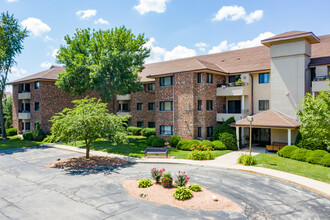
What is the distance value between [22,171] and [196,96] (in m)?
18.7

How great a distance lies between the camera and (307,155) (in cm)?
1958

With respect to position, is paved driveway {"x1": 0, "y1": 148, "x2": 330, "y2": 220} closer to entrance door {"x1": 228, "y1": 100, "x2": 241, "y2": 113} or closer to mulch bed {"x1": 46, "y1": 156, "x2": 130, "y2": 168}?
mulch bed {"x1": 46, "y1": 156, "x2": 130, "y2": 168}

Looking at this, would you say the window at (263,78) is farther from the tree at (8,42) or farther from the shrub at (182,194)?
the tree at (8,42)

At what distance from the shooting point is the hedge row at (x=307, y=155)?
60.3 feet

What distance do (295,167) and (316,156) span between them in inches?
114

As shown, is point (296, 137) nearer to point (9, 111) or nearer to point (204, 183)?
point (204, 183)

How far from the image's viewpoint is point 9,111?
45.6m

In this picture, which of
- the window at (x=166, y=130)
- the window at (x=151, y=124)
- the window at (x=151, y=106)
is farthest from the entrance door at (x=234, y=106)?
the window at (x=151, y=124)

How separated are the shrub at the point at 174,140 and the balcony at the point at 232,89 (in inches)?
296

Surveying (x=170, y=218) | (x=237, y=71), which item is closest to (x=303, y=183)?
(x=170, y=218)

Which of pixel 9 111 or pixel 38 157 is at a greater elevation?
pixel 9 111

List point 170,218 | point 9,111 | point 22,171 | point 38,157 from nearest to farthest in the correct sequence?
point 170,218
point 22,171
point 38,157
point 9,111

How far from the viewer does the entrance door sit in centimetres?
2927

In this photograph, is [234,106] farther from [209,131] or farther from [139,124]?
[139,124]
